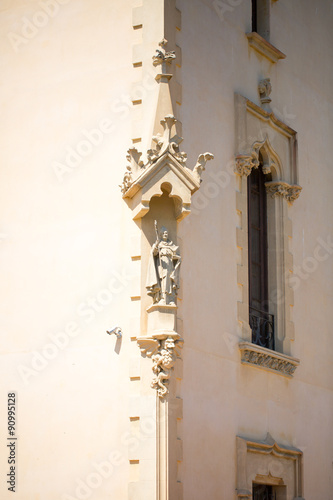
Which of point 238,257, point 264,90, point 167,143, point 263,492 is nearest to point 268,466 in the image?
point 263,492

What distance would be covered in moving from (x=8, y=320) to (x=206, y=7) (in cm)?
557

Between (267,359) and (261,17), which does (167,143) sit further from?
(261,17)

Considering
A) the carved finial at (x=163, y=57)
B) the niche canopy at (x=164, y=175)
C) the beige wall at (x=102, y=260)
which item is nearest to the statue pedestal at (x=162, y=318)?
the beige wall at (x=102, y=260)

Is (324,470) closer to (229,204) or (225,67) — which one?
(229,204)

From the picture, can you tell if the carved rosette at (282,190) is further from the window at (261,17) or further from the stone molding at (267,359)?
the stone molding at (267,359)

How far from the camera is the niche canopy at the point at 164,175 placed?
1501 centimetres

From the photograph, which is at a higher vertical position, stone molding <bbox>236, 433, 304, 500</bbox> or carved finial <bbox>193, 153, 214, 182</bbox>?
carved finial <bbox>193, 153, 214, 182</bbox>

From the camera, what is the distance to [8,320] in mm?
16250

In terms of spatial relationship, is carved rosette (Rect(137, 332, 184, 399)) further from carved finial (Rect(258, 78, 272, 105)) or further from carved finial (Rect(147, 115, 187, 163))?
carved finial (Rect(258, 78, 272, 105))

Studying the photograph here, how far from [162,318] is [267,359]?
144 inches

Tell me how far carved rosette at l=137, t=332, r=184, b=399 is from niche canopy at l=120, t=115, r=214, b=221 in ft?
5.44

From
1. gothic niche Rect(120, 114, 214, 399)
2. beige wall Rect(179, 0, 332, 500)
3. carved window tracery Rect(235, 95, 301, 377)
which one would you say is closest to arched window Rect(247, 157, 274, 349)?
carved window tracery Rect(235, 95, 301, 377)

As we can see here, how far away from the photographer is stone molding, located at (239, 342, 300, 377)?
1731 cm

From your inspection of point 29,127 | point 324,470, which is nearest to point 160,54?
point 29,127
